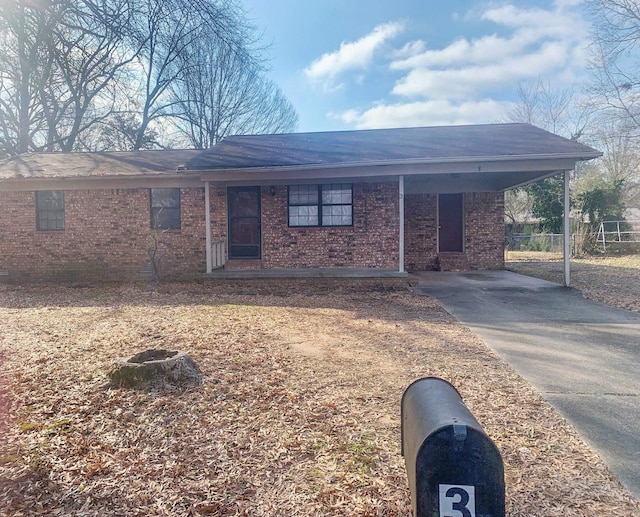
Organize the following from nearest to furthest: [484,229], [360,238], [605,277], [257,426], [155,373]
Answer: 1. [257,426]
2. [155,373]
3. [360,238]
4. [605,277]
5. [484,229]

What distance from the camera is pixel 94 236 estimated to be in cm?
1178

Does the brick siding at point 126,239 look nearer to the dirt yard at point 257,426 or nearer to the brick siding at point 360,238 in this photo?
the brick siding at point 360,238

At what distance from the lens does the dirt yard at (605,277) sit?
325 inches

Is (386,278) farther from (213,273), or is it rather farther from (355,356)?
(355,356)

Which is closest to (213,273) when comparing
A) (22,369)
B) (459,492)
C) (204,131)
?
(22,369)

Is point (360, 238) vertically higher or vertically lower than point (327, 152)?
lower

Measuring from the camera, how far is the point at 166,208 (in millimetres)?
11695

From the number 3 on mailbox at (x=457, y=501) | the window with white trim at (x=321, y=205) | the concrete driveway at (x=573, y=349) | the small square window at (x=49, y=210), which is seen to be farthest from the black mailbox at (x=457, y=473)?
the small square window at (x=49, y=210)

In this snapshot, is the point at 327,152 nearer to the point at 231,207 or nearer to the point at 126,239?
the point at 231,207

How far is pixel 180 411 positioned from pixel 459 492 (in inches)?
90.9

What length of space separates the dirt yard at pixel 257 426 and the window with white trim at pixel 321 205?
5.37 m

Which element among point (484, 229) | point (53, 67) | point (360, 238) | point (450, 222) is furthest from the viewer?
point (53, 67)

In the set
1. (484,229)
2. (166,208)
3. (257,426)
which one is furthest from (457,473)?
(484,229)

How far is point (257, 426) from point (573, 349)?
4089mm
